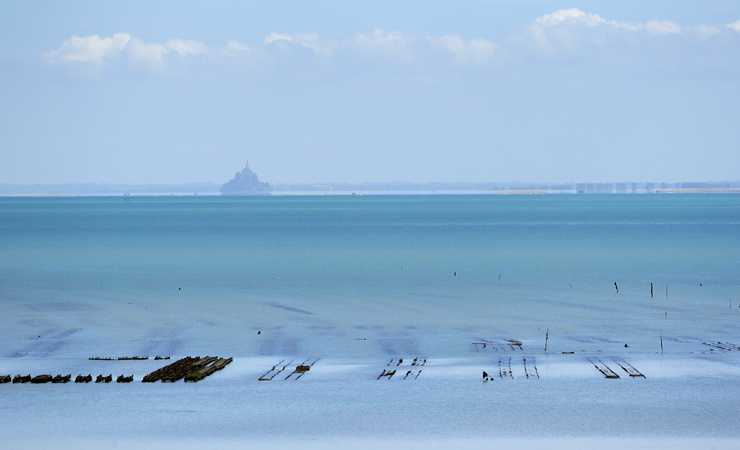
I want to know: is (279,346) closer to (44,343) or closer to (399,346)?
(399,346)

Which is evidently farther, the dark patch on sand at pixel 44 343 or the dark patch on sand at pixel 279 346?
the dark patch on sand at pixel 279 346

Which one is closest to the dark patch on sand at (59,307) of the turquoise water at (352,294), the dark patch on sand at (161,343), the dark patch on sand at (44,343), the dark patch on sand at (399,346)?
the turquoise water at (352,294)

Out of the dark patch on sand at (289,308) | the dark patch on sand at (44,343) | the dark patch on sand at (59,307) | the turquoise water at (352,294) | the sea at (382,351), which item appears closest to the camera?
the sea at (382,351)

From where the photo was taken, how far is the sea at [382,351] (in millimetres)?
23609

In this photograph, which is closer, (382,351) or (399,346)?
(382,351)

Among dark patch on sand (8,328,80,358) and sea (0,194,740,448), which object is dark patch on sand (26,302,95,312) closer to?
sea (0,194,740,448)

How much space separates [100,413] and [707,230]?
12344 centimetres

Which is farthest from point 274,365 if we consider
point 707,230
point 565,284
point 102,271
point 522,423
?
point 707,230

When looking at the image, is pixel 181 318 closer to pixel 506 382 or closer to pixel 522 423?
pixel 506 382

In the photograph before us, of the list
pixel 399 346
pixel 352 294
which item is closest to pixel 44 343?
pixel 399 346

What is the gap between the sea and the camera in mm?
23609

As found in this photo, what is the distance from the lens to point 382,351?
1353 inches

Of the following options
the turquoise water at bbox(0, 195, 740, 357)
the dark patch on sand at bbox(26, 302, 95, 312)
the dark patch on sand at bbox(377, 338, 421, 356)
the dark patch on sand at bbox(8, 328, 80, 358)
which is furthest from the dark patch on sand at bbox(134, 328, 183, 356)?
the dark patch on sand at bbox(26, 302, 95, 312)

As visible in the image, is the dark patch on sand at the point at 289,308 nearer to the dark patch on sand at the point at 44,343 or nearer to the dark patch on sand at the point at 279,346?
the dark patch on sand at the point at 279,346
